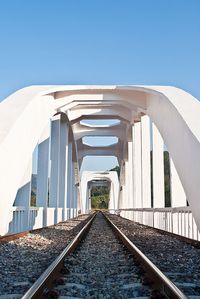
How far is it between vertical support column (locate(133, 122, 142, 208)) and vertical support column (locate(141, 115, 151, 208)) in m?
1.86

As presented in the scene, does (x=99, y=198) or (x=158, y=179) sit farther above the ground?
(x=99, y=198)

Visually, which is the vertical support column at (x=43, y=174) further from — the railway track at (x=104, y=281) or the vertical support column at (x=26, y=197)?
the railway track at (x=104, y=281)

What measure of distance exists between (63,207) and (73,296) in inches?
766

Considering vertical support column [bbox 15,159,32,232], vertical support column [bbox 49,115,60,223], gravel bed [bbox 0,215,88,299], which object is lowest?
gravel bed [bbox 0,215,88,299]

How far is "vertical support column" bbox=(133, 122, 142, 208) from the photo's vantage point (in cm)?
2427

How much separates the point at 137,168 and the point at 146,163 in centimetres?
257

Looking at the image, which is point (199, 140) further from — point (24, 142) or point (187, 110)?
point (24, 142)

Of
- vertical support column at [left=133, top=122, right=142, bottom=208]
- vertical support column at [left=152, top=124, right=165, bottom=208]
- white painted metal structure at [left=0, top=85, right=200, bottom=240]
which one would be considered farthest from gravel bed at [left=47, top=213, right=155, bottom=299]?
vertical support column at [left=133, top=122, right=142, bottom=208]

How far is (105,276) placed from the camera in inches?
179

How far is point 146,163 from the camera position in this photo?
22391 mm

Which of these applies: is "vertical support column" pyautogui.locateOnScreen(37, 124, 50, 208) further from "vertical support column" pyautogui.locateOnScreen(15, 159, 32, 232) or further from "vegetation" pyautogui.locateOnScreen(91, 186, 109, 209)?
"vegetation" pyautogui.locateOnScreen(91, 186, 109, 209)

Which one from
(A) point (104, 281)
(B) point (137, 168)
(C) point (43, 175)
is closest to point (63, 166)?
(B) point (137, 168)

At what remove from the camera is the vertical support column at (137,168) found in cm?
2427

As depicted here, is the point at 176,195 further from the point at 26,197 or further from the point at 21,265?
the point at 21,265
